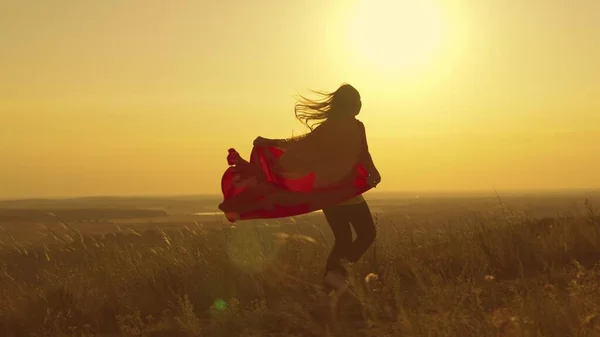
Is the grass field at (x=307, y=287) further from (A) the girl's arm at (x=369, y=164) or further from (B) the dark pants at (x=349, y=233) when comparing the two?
(A) the girl's arm at (x=369, y=164)

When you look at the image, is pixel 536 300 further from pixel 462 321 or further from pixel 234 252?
pixel 234 252

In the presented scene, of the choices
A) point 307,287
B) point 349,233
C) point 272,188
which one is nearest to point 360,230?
point 349,233

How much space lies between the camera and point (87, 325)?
638 centimetres

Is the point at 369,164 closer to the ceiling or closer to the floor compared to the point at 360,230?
closer to the ceiling

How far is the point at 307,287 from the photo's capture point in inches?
289

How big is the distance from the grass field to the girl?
316 millimetres

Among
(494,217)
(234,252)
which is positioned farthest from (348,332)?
(494,217)

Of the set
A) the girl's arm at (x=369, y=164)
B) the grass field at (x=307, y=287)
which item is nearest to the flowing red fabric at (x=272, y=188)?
the girl's arm at (x=369, y=164)

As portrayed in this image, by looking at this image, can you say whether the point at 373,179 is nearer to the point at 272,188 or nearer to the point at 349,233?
the point at 349,233

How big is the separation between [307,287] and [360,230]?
45.1 inches

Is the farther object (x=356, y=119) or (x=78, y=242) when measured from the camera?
(x=78, y=242)

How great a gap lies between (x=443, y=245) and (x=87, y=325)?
4.71m

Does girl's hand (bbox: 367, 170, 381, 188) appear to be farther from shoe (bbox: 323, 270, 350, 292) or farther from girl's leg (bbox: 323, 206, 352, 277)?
shoe (bbox: 323, 270, 350, 292)

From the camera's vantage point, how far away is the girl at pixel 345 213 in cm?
648
